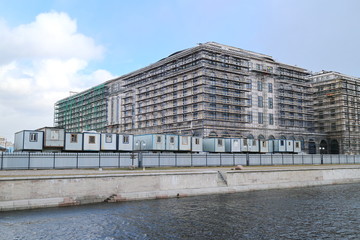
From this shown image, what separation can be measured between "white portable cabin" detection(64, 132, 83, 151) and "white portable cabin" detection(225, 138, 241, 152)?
29.8 meters

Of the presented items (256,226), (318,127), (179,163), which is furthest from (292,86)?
(256,226)

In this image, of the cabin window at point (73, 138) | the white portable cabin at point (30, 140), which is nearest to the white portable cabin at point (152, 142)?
the cabin window at point (73, 138)

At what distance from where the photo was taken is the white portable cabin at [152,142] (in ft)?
197

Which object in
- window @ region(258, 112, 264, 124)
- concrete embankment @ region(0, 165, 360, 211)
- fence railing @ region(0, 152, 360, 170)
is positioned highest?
window @ region(258, 112, 264, 124)

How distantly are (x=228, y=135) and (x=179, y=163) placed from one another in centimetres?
4221

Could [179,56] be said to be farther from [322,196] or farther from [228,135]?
[322,196]

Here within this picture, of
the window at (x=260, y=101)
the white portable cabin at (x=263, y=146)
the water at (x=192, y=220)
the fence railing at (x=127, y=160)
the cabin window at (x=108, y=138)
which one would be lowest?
the water at (x=192, y=220)

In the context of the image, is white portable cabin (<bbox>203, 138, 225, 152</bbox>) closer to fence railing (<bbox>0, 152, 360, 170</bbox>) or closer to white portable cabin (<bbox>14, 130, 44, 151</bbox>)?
fence railing (<bbox>0, 152, 360, 170</bbox>)

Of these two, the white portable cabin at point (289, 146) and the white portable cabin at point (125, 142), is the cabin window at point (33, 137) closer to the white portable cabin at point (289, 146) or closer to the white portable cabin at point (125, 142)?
the white portable cabin at point (125, 142)

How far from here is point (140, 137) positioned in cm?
6288

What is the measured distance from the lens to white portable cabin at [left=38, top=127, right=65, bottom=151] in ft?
159

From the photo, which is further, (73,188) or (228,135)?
(228,135)

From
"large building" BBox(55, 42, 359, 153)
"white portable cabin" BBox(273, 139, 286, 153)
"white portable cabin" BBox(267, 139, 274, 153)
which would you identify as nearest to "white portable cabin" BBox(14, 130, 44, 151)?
"large building" BBox(55, 42, 359, 153)

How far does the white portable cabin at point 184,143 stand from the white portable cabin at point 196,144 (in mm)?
752
